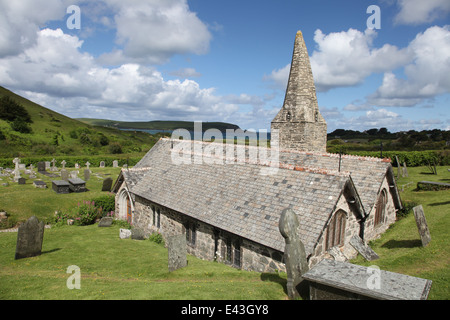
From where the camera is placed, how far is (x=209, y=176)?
1817 centimetres

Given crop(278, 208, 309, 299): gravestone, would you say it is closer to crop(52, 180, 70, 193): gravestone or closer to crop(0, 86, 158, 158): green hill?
crop(52, 180, 70, 193): gravestone

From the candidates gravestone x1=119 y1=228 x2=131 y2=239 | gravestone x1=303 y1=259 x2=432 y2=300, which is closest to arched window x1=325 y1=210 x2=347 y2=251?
gravestone x1=303 y1=259 x2=432 y2=300

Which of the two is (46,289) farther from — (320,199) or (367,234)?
(367,234)

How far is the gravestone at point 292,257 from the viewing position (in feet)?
28.4

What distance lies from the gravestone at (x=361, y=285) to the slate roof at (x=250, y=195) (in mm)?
3489

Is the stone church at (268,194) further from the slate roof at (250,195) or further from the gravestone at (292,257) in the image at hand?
the gravestone at (292,257)

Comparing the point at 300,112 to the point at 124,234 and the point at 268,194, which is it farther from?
the point at 124,234

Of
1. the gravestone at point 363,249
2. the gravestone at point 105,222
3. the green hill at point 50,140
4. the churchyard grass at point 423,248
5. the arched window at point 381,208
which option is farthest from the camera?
the green hill at point 50,140

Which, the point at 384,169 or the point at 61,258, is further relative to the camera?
the point at 384,169

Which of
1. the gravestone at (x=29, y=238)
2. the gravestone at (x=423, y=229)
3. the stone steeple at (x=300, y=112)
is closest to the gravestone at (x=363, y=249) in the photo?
the gravestone at (x=423, y=229)

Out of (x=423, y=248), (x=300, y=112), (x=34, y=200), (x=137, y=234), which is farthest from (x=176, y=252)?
(x=34, y=200)

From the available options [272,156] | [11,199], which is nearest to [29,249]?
[11,199]

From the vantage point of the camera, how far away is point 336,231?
13523mm
